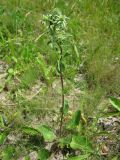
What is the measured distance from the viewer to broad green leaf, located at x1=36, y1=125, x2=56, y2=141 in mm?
3135

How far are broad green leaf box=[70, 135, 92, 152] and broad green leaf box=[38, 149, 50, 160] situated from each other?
0.18m

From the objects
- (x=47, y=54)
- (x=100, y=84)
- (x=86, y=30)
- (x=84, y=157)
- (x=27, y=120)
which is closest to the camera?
(x=84, y=157)

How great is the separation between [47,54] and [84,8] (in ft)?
2.57

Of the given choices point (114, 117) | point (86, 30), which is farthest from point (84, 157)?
point (86, 30)

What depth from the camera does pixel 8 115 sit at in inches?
132

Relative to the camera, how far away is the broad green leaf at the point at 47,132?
3135 mm

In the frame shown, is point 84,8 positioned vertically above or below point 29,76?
above

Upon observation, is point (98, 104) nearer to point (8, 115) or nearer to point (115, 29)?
point (8, 115)

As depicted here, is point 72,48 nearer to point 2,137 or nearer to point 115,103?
point 115,103

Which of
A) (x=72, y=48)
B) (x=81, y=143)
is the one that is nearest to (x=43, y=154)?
(x=81, y=143)

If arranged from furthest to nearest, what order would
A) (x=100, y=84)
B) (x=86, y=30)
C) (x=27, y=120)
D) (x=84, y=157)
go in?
(x=86, y=30)
(x=100, y=84)
(x=27, y=120)
(x=84, y=157)

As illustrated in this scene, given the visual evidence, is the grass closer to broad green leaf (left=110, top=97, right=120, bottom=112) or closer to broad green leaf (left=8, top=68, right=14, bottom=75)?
broad green leaf (left=8, top=68, right=14, bottom=75)

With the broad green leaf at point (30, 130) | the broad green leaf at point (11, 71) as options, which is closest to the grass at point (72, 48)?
the broad green leaf at point (11, 71)

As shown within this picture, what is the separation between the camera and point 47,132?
3150mm
